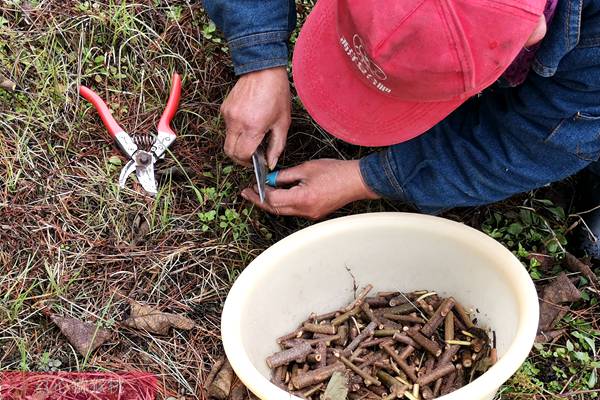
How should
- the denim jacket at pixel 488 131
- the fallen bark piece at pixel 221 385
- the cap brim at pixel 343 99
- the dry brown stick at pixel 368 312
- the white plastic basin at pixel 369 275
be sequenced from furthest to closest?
the dry brown stick at pixel 368 312, the fallen bark piece at pixel 221 385, the white plastic basin at pixel 369 275, the denim jacket at pixel 488 131, the cap brim at pixel 343 99

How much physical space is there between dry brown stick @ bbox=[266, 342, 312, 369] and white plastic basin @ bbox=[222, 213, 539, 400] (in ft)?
0.09

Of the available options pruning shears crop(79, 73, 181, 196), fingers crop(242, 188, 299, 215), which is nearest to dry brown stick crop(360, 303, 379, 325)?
fingers crop(242, 188, 299, 215)

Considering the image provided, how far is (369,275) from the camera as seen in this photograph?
73.2 inches

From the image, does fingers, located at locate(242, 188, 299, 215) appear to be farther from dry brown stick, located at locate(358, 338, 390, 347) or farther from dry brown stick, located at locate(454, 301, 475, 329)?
dry brown stick, located at locate(454, 301, 475, 329)

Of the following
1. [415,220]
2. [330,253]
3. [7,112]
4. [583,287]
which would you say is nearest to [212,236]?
[330,253]

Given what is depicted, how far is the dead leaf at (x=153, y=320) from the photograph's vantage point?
1.76 meters

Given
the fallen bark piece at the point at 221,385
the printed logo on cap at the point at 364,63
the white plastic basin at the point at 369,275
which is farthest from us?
the fallen bark piece at the point at 221,385

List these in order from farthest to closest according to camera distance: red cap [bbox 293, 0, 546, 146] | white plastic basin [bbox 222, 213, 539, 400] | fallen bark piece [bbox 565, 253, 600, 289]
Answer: fallen bark piece [bbox 565, 253, 600, 289] < white plastic basin [bbox 222, 213, 539, 400] < red cap [bbox 293, 0, 546, 146]

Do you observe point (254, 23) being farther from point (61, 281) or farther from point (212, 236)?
point (61, 281)

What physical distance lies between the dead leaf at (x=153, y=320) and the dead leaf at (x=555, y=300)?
965mm

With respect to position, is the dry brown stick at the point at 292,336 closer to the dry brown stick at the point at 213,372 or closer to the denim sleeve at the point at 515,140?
the dry brown stick at the point at 213,372

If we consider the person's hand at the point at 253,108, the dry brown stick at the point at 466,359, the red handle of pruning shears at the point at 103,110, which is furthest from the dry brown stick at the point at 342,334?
the red handle of pruning shears at the point at 103,110

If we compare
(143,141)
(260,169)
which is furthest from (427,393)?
(143,141)

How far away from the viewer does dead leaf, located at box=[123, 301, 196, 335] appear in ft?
5.79
